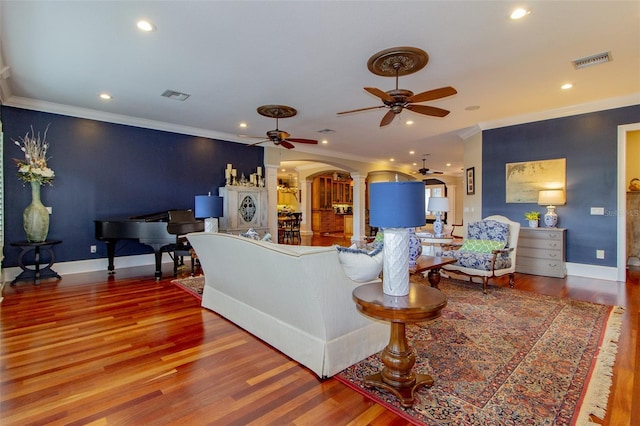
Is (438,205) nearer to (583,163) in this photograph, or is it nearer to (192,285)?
(583,163)

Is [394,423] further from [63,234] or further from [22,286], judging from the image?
[63,234]

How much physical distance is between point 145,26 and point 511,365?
4.05 meters

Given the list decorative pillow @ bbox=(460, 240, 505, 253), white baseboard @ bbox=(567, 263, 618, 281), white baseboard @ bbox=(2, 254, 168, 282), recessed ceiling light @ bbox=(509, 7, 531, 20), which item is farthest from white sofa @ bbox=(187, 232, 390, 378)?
white baseboard @ bbox=(567, 263, 618, 281)

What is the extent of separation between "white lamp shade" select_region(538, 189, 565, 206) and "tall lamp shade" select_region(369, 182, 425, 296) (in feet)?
14.9

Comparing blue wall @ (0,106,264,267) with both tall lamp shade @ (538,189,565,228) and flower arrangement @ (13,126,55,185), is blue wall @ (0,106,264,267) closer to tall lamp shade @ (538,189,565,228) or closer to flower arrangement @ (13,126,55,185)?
flower arrangement @ (13,126,55,185)

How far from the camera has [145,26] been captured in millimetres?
2715

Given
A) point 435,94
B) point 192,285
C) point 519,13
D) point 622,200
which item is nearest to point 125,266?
point 192,285

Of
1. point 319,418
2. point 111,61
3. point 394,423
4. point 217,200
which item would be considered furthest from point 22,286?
point 394,423

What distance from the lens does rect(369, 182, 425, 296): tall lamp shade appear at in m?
1.72

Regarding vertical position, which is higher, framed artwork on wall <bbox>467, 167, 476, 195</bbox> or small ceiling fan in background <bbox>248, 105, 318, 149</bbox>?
small ceiling fan in background <bbox>248, 105, 318, 149</bbox>

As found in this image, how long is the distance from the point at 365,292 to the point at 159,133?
5.74m

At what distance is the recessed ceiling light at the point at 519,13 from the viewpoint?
2.47 metres

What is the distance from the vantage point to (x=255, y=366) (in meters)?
2.25

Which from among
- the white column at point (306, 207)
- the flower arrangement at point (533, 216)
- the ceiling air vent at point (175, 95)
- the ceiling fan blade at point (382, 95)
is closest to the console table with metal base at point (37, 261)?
the ceiling air vent at point (175, 95)
